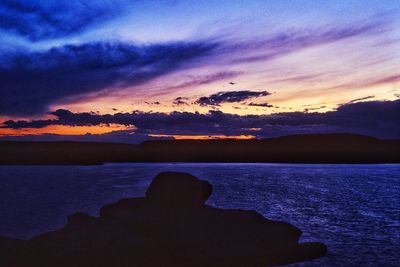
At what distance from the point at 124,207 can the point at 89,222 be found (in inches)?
260

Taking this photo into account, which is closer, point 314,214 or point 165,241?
point 165,241

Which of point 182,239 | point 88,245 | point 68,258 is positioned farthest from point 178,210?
point 68,258

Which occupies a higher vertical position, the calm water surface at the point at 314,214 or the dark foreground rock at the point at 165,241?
the dark foreground rock at the point at 165,241

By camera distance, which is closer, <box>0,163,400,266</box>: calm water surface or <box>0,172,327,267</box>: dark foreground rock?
<box>0,172,327,267</box>: dark foreground rock

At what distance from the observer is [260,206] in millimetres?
53812

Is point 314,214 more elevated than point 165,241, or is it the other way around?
point 165,241

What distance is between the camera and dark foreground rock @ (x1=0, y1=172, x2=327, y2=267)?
25078mm

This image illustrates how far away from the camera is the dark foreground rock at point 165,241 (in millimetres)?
25078

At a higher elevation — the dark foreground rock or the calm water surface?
the dark foreground rock

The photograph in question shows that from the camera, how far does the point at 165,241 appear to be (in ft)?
93.9

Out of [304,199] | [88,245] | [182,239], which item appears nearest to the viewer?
[88,245]

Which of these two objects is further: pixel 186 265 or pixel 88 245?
pixel 88 245

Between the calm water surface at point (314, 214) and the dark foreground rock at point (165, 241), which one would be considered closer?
the dark foreground rock at point (165, 241)

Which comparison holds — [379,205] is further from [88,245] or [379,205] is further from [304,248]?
[88,245]
